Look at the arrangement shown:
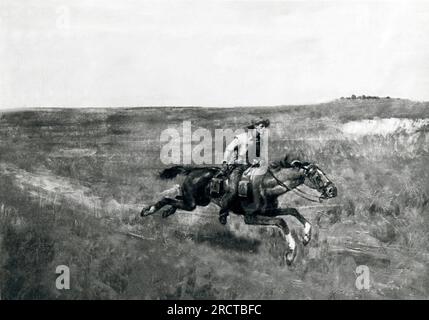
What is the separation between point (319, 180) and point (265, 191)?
A: 3.69ft

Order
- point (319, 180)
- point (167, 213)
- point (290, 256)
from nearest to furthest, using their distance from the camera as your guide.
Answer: point (319, 180)
point (290, 256)
point (167, 213)

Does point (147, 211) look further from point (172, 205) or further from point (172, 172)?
point (172, 172)

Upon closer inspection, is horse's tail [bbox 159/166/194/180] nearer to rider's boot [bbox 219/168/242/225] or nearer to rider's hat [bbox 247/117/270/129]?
rider's boot [bbox 219/168/242/225]

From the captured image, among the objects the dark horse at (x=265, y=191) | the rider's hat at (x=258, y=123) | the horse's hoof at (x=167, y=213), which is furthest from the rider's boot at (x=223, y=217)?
the rider's hat at (x=258, y=123)

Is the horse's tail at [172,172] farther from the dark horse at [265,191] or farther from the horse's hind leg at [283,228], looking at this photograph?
the horse's hind leg at [283,228]

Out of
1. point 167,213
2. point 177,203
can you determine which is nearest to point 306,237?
point 177,203

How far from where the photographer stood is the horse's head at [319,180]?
508 inches

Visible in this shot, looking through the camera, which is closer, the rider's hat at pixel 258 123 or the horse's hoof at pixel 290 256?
the horse's hoof at pixel 290 256

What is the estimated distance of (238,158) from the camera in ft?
43.7

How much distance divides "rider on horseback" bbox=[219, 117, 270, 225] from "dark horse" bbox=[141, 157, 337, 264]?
0.18 meters

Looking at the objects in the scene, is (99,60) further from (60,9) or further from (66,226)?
(66,226)

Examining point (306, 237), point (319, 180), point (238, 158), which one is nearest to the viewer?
point (319, 180)

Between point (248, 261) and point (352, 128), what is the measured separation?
387 centimetres
